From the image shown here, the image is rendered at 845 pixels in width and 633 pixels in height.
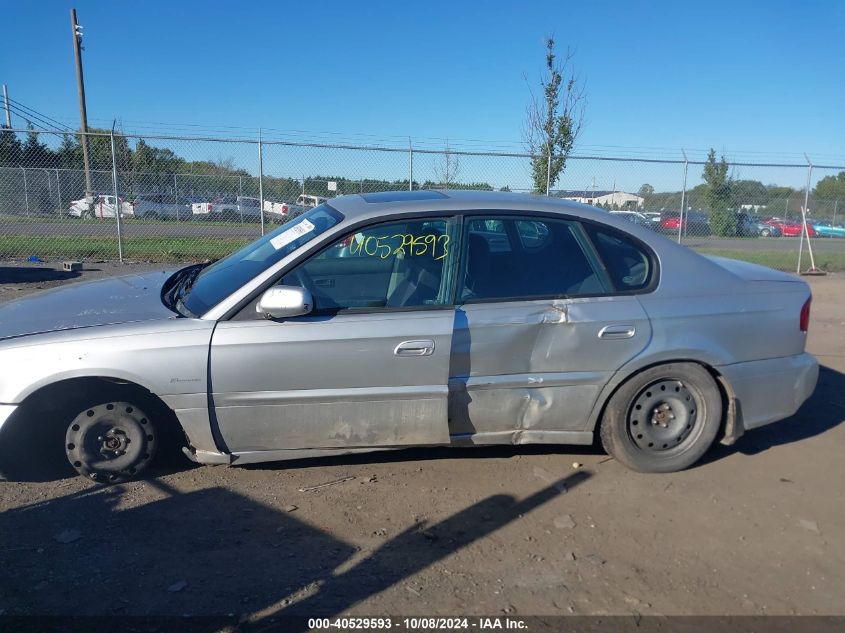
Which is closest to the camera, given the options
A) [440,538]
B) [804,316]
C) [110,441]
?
[440,538]

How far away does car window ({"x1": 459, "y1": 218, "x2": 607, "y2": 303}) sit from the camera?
380cm

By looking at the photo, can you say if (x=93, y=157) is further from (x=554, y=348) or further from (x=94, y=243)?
(x=554, y=348)

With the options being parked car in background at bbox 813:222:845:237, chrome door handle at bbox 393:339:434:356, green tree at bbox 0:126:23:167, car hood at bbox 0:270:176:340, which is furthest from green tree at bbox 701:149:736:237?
green tree at bbox 0:126:23:167

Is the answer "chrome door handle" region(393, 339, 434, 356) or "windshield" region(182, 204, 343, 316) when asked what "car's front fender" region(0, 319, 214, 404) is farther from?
"chrome door handle" region(393, 339, 434, 356)

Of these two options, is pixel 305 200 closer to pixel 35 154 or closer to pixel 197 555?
pixel 35 154

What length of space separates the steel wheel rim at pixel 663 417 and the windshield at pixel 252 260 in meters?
2.16

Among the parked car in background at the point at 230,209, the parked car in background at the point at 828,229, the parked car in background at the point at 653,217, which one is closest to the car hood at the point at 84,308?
the parked car in background at the point at 230,209

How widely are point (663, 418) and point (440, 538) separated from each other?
1668 millimetres

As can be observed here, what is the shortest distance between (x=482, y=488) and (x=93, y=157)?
14.5 meters

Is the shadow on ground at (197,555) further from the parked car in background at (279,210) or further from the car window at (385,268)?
the parked car in background at (279,210)

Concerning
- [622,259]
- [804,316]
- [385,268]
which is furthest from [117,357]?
[804,316]

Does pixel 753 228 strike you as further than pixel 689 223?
Yes

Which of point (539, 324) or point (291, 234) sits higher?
point (291, 234)

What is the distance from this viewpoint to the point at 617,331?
149 inches
